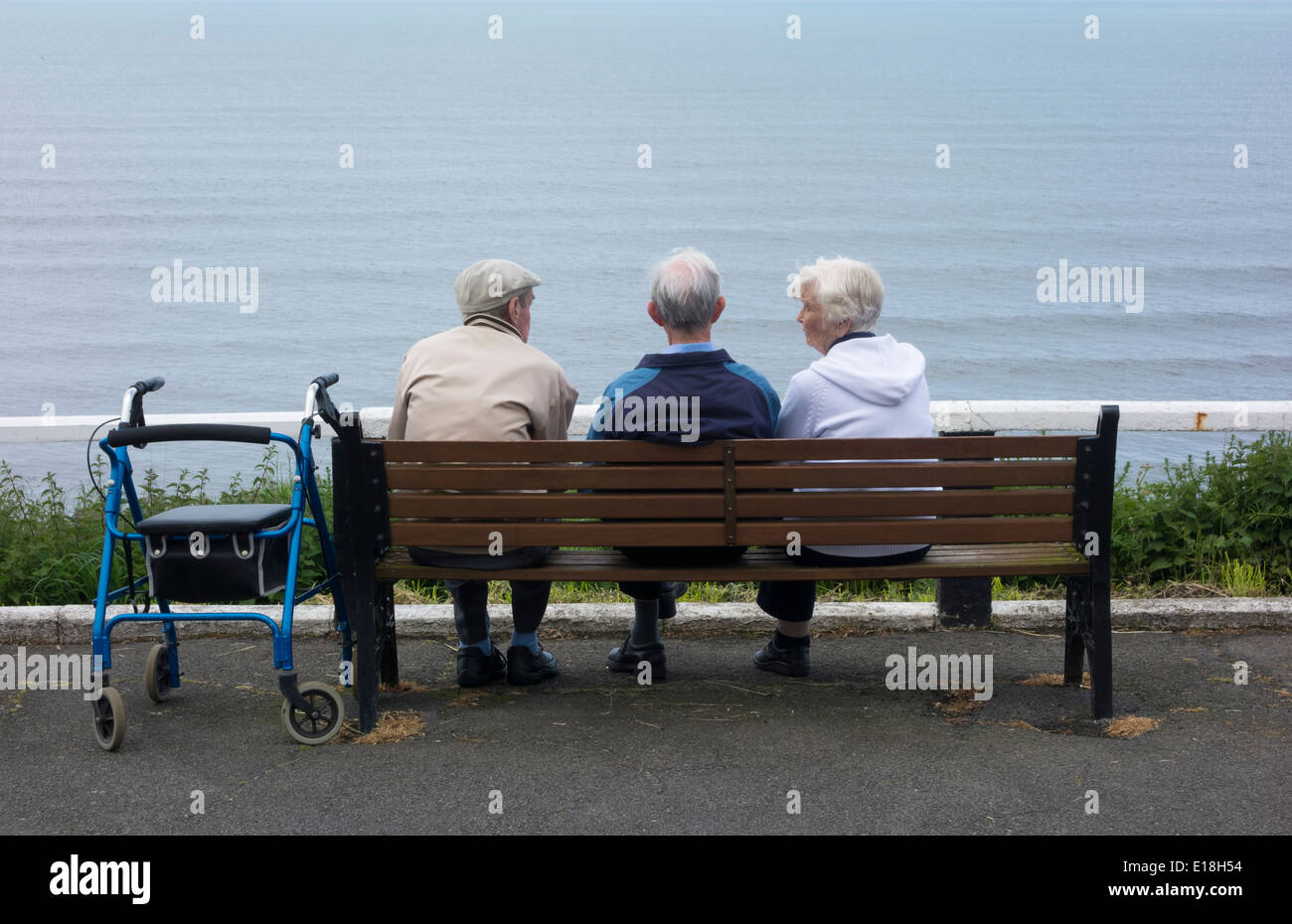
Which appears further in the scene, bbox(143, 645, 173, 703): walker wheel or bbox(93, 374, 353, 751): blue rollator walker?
bbox(143, 645, 173, 703): walker wheel

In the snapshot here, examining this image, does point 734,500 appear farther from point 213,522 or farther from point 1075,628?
point 213,522

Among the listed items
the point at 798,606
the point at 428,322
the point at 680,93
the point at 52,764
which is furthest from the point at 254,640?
the point at 680,93

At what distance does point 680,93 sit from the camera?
10669cm

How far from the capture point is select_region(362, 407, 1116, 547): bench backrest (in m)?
4.66

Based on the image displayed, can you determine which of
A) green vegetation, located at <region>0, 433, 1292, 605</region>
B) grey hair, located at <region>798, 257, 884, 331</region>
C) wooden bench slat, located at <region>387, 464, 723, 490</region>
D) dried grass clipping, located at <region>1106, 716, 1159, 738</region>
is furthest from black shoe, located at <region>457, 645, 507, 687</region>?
dried grass clipping, located at <region>1106, 716, 1159, 738</region>

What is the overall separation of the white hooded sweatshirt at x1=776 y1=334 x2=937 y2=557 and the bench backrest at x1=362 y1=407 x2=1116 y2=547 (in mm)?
226

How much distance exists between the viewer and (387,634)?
516cm

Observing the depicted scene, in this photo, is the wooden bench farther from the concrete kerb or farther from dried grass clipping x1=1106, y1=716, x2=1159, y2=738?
the concrete kerb

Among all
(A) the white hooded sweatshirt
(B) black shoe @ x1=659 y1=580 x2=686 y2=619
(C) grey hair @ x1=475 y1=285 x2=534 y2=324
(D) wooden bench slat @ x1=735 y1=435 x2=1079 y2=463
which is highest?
(C) grey hair @ x1=475 y1=285 x2=534 y2=324

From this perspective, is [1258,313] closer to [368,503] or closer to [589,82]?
[368,503]

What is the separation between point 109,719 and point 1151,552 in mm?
4307

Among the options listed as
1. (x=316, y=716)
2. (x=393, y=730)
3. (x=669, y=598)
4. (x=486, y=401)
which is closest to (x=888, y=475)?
(x=669, y=598)

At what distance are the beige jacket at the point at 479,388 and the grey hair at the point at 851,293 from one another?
0.93m

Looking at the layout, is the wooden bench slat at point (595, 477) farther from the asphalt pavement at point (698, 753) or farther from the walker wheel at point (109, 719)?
the walker wheel at point (109, 719)
